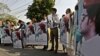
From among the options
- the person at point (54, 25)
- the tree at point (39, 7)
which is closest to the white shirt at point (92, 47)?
the person at point (54, 25)

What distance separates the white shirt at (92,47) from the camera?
13.6 feet

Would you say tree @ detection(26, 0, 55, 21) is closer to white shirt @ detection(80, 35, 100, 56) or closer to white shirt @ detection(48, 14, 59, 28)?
white shirt @ detection(48, 14, 59, 28)

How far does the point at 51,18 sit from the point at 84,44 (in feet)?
32.0

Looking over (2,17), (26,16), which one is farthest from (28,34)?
(26,16)

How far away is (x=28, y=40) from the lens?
18.0m

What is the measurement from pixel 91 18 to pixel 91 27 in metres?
0.12

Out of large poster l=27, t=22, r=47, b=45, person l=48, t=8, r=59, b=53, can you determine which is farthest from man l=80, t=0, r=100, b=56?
large poster l=27, t=22, r=47, b=45

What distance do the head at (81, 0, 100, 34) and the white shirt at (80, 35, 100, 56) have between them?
12 centimetres

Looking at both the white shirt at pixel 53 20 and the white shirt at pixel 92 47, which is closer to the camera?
the white shirt at pixel 92 47

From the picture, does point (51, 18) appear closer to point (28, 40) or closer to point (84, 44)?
point (28, 40)

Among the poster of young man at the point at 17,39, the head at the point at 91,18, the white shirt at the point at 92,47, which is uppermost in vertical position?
the head at the point at 91,18

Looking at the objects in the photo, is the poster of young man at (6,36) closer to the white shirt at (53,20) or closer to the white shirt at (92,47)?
the white shirt at (53,20)

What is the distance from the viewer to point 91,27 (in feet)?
14.3

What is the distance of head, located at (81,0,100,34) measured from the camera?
161 inches
